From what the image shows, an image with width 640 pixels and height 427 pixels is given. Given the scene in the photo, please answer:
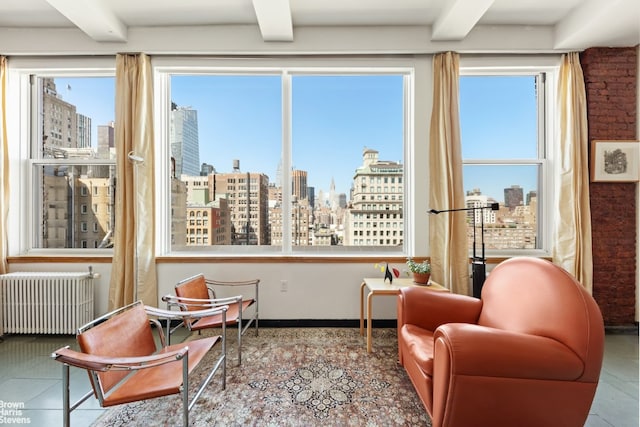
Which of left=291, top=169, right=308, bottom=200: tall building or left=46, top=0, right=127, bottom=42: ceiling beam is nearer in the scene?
left=46, top=0, right=127, bottom=42: ceiling beam

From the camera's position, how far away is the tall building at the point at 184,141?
3100mm

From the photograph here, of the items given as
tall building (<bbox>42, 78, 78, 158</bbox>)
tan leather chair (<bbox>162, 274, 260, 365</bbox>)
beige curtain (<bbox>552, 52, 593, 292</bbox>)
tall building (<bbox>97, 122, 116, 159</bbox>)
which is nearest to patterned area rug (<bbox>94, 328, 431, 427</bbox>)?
tan leather chair (<bbox>162, 274, 260, 365</bbox>)

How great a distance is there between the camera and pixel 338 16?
2.69 meters

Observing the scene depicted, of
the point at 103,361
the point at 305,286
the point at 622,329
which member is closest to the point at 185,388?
the point at 103,361

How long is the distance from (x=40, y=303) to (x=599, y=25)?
18.8 feet

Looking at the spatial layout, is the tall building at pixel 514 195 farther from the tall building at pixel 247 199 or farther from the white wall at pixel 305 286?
the tall building at pixel 247 199

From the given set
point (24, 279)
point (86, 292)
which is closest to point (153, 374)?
point (86, 292)

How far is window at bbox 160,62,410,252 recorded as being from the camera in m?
3.07

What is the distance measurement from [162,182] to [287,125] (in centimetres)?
148

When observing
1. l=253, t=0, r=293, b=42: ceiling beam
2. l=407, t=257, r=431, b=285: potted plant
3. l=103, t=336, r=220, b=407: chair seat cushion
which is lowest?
l=103, t=336, r=220, b=407: chair seat cushion

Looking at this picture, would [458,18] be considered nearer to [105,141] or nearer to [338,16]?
→ [338,16]

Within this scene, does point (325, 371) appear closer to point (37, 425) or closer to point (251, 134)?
point (37, 425)

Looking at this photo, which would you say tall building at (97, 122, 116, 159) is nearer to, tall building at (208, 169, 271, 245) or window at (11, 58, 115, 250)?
window at (11, 58, 115, 250)

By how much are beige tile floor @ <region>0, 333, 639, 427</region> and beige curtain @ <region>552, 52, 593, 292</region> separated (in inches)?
29.9
